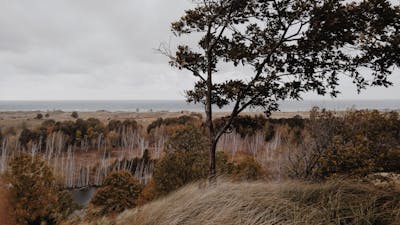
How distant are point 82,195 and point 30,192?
64.7 ft

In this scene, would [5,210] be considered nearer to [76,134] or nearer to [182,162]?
[182,162]

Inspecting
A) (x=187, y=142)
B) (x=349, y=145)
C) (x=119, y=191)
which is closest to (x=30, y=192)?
(x=119, y=191)

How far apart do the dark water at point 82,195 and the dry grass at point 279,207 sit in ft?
109

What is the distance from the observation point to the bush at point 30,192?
1861cm

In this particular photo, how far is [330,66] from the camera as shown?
21.1 feet

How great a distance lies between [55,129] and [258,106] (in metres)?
61.6

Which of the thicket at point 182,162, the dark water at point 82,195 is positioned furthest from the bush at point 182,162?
the dark water at point 82,195

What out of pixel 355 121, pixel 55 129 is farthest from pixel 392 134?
pixel 55 129

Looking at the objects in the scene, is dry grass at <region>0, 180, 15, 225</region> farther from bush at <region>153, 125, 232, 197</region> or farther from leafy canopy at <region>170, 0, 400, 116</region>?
leafy canopy at <region>170, 0, 400, 116</region>

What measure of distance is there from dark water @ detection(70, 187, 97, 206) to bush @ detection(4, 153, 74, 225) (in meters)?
15.4

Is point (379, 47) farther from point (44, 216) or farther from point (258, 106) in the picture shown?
point (44, 216)

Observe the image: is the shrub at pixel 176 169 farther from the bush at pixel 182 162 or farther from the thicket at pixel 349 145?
the thicket at pixel 349 145

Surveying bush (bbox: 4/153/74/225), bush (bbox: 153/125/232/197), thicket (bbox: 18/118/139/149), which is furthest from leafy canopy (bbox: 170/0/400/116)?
thicket (bbox: 18/118/139/149)

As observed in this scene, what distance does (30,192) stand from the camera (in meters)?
19.1
